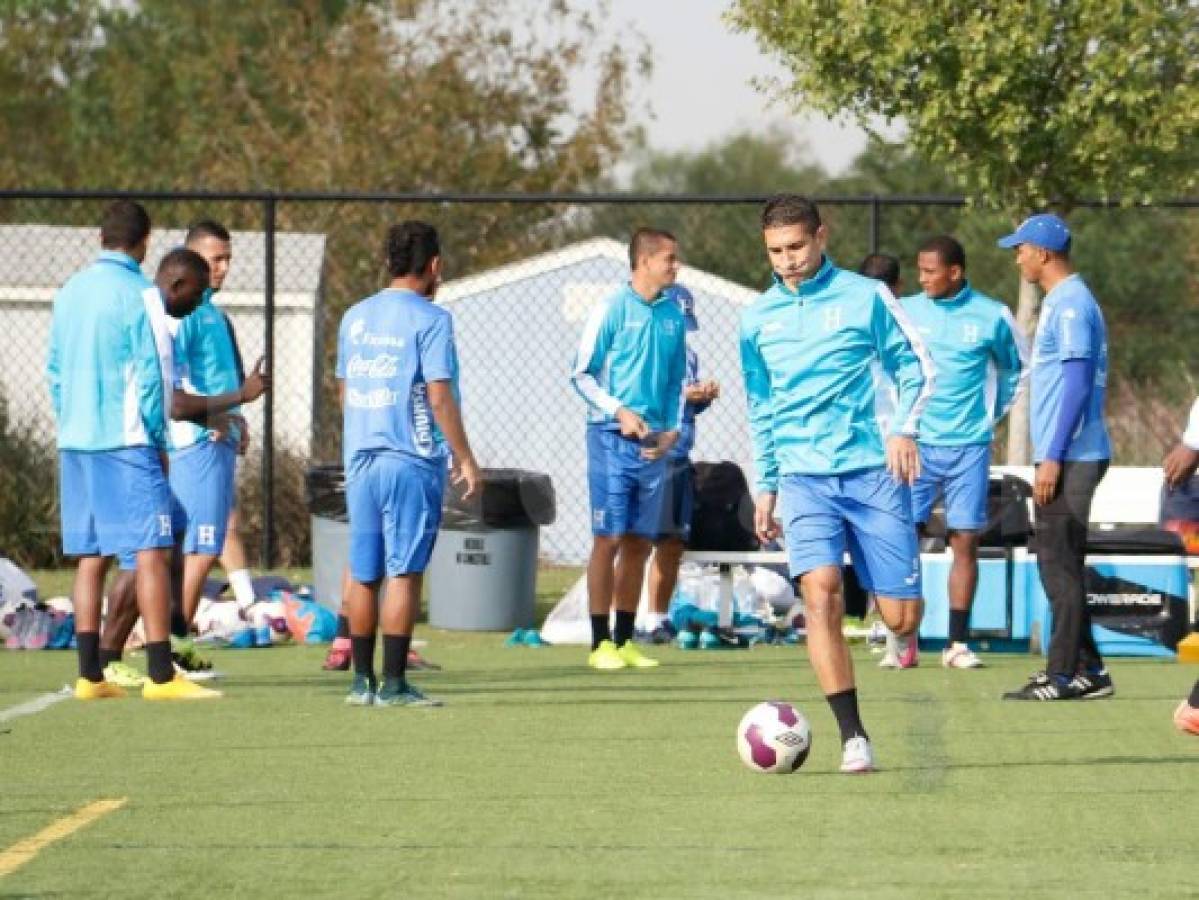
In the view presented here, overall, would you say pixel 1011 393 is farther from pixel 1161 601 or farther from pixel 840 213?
pixel 840 213

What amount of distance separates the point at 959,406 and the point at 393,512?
376 cm

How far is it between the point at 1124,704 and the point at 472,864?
5.44 metres

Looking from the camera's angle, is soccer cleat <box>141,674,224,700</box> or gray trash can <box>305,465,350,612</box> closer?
soccer cleat <box>141,674,224,700</box>

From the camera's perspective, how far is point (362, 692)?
460 inches

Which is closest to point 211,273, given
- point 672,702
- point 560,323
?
point 672,702

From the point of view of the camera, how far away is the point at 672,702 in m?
12.0

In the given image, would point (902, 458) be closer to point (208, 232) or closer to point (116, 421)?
point (116, 421)

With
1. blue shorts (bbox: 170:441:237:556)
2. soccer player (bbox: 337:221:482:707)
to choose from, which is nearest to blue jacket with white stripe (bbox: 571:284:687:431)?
blue shorts (bbox: 170:441:237:556)

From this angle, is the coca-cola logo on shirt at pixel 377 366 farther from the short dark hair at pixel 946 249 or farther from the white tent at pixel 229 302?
the white tent at pixel 229 302

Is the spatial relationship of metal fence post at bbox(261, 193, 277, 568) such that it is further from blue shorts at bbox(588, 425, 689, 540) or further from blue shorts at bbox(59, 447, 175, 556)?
blue shorts at bbox(59, 447, 175, 556)

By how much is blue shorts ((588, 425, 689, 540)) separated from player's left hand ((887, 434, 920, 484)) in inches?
197

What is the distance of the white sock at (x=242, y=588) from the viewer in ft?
50.4

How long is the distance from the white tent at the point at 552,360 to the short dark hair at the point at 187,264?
41.2 ft

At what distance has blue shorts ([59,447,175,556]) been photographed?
1163 centimetres
